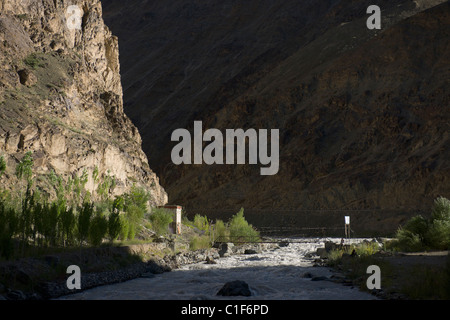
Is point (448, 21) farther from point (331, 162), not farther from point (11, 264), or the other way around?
point (11, 264)

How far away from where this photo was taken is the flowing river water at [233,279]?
1861 centimetres

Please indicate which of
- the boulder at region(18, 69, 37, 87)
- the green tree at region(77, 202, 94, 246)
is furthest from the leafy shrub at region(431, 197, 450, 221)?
the boulder at region(18, 69, 37, 87)

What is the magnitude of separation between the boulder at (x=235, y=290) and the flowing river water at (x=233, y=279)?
279mm

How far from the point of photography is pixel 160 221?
3609cm

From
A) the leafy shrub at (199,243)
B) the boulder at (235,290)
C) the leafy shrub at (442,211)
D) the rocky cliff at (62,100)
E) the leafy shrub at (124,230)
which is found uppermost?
the rocky cliff at (62,100)

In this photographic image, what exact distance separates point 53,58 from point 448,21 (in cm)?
6387

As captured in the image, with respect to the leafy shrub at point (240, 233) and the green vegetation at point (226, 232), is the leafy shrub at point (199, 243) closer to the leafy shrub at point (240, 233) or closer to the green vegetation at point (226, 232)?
the green vegetation at point (226, 232)

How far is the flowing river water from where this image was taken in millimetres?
Result: 18609

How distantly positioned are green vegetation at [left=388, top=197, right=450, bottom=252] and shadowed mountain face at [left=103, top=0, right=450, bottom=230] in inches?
1320

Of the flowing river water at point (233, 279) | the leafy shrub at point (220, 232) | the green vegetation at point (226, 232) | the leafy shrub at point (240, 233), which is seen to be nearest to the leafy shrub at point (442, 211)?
the flowing river water at point (233, 279)

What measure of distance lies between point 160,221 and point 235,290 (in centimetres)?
1779

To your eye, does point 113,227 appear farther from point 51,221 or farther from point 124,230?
point 51,221
